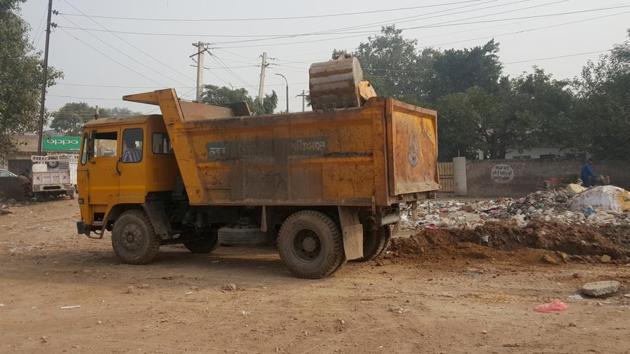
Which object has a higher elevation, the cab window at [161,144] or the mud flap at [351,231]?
the cab window at [161,144]

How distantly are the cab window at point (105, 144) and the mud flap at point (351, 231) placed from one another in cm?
429

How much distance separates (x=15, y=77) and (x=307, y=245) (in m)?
17.6

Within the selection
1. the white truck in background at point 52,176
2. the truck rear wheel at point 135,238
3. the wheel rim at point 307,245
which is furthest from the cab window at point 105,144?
the white truck in background at point 52,176

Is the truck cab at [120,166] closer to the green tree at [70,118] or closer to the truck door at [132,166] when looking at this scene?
the truck door at [132,166]

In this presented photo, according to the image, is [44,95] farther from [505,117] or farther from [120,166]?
[505,117]

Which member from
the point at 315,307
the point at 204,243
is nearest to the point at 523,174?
the point at 204,243

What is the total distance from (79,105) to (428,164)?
6308cm

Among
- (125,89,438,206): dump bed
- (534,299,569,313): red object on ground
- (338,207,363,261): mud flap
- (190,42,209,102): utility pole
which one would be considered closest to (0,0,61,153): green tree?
(190,42,209,102): utility pole

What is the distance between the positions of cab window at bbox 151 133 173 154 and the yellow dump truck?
2cm

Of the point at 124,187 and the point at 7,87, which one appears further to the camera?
the point at 7,87

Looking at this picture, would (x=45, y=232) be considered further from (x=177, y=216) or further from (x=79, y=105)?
(x=79, y=105)

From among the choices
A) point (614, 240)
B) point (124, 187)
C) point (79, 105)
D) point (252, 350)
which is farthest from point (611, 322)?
point (79, 105)

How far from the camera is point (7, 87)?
20281 mm

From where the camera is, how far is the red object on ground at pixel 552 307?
562 cm
